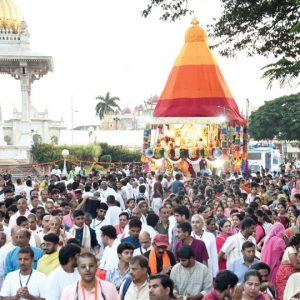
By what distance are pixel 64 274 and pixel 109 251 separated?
1760 millimetres

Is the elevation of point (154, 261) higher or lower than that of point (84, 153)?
higher

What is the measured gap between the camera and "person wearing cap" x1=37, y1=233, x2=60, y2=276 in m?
8.67

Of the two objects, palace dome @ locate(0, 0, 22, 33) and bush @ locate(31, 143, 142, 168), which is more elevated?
palace dome @ locate(0, 0, 22, 33)

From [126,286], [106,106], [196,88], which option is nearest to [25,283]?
[126,286]

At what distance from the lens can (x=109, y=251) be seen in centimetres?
950

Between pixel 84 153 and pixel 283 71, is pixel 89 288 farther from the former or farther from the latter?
pixel 84 153

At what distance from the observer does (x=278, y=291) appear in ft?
29.0

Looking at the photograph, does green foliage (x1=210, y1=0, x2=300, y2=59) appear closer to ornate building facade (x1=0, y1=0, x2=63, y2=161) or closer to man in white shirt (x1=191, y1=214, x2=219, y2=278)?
man in white shirt (x1=191, y1=214, x2=219, y2=278)

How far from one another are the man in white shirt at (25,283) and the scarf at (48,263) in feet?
2.02

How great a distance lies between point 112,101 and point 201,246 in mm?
102589

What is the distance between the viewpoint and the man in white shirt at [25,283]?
7.78 metres

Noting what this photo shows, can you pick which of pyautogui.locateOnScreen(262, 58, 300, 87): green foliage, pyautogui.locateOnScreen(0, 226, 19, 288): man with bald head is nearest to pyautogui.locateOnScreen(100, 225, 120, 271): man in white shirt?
pyautogui.locateOnScreen(0, 226, 19, 288): man with bald head

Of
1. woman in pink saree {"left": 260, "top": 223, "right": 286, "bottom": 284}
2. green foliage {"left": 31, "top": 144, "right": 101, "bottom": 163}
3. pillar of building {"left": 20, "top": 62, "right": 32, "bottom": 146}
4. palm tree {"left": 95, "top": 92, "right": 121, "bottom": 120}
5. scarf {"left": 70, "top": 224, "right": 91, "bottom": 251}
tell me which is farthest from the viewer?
palm tree {"left": 95, "top": 92, "right": 121, "bottom": 120}

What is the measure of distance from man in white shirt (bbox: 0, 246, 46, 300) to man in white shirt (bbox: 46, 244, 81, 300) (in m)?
0.21
